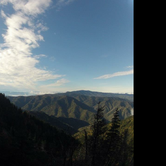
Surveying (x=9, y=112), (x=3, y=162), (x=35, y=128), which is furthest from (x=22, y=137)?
(x=9, y=112)
